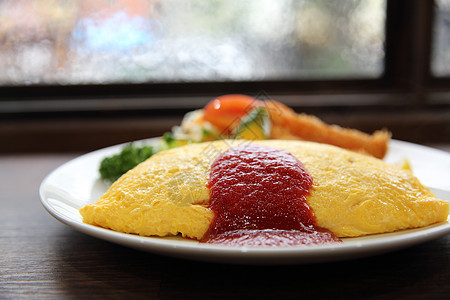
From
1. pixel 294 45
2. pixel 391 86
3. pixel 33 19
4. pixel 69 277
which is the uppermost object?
pixel 33 19

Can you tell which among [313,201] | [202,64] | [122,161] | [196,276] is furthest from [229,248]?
[202,64]

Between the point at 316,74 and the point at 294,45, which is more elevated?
the point at 294,45

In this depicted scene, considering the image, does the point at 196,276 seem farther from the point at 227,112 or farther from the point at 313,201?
the point at 227,112

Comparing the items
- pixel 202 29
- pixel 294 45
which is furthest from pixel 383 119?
pixel 202 29

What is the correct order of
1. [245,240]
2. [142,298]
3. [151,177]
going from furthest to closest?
[151,177], [245,240], [142,298]

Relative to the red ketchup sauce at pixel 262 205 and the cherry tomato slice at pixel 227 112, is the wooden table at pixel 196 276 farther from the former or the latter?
the cherry tomato slice at pixel 227 112

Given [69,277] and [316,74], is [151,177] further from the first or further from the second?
[316,74]

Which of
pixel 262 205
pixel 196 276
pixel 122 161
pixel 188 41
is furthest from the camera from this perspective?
pixel 188 41
